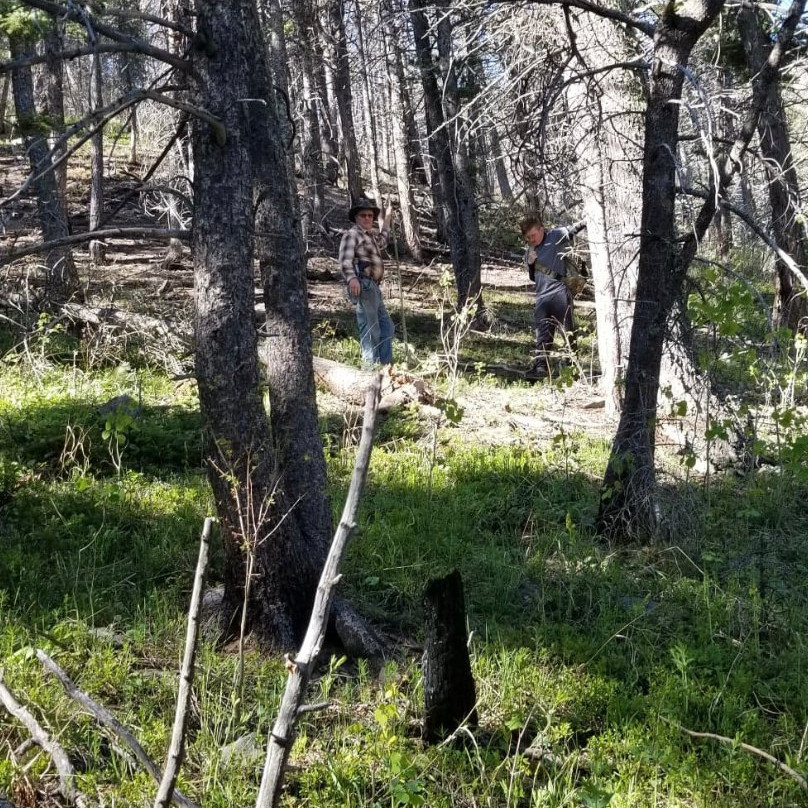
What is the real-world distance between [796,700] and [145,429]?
17.4 feet

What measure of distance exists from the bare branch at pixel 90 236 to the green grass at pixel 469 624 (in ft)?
3.70

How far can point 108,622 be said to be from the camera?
15.5 feet

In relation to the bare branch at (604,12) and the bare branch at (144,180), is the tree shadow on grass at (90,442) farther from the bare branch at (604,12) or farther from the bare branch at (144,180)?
the bare branch at (604,12)

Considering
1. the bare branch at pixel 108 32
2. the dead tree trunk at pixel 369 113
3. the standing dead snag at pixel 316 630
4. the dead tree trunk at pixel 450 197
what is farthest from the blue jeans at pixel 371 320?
the standing dead snag at pixel 316 630

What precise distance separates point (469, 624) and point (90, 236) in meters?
2.87

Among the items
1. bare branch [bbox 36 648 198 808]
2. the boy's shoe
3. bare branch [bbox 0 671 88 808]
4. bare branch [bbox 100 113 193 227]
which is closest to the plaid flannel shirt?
the boy's shoe

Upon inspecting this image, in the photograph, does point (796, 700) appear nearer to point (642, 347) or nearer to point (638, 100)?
point (642, 347)

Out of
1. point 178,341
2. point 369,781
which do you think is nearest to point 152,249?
point 178,341

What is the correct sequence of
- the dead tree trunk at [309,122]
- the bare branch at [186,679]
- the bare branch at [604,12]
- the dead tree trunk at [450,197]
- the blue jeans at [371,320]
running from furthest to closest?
the dead tree trunk at [309,122] < the dead tree trunk at [450,197] < the blue jeans at [371,320] < the bare branch at [604,12] < the bare branch at [186,679]

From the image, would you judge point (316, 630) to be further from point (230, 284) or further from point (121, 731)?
point (230, 284)

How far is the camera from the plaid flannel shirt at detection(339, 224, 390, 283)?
9.16m

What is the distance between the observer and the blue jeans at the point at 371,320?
9.39 meters

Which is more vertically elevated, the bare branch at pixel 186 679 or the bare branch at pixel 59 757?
the bare branch at pixel 186 679

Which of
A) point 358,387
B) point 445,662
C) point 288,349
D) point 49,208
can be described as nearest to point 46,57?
point 288,349
